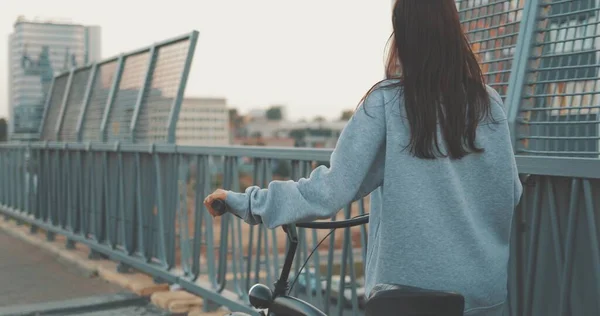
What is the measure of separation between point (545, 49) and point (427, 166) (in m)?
1.59

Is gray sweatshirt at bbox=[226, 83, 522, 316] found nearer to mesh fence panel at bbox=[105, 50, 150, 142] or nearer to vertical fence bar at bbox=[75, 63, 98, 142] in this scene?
mesh fence panel at bbox=[105, 50, 150, 142]

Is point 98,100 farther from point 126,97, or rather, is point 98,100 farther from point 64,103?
point 64,103

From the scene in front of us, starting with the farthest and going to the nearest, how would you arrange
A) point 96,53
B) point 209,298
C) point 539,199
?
point 96,53 → point 209,298 → point 539,199

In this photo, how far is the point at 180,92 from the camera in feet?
23.2

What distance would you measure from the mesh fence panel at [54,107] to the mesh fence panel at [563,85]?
862 centimetres

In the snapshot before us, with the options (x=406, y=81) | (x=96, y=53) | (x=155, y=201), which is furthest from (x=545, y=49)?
(x=96, y=53)

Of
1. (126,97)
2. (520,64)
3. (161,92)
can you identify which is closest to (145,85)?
(161,92)

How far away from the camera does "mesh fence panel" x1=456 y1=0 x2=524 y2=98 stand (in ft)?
13.0

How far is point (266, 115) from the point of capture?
70.6 m

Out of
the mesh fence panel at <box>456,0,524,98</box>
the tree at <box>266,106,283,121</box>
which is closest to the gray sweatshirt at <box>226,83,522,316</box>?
the mesh fence panel at <box>456,0,524,98</box>

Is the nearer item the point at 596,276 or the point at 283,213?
the point at 283,213

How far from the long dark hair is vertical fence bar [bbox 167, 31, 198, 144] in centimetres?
470

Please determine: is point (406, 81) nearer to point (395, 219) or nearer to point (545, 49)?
point (395, 219)

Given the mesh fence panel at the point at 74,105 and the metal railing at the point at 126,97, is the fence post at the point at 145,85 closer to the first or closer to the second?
the metal railing at the point at 126,97
